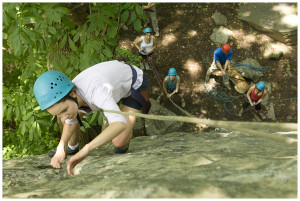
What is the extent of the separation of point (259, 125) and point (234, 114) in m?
5.18

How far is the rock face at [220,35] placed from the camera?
6.88 m

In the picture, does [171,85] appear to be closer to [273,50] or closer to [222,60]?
[222,60]

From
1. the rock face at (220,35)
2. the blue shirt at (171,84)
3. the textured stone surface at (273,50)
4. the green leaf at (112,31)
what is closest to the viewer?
the green leaf at (112,31)

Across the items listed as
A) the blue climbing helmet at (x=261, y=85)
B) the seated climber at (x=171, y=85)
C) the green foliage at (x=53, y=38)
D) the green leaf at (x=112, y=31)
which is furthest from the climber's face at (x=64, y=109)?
the blue climbing helmet at (x=261, y=85)

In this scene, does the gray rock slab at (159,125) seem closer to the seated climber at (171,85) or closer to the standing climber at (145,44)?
the seated climber at (171,85)

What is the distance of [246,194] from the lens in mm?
1052

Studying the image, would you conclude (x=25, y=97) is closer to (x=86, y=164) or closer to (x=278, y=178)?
(x=86, y=164)

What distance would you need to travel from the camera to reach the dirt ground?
6195mm

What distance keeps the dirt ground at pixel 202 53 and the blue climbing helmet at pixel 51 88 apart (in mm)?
4207

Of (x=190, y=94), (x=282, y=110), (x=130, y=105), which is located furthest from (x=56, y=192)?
(x=282, y=110)

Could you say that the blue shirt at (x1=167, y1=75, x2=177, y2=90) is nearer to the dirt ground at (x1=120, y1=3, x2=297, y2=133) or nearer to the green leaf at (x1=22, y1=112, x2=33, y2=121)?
the dirt ground at (x1=120, y1=3, x2=297, y2=133)

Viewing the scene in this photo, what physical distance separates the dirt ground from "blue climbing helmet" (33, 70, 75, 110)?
4207 mm

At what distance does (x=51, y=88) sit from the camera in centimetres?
211

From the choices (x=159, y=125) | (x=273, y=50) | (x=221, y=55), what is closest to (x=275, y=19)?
(x=273, y=50)
